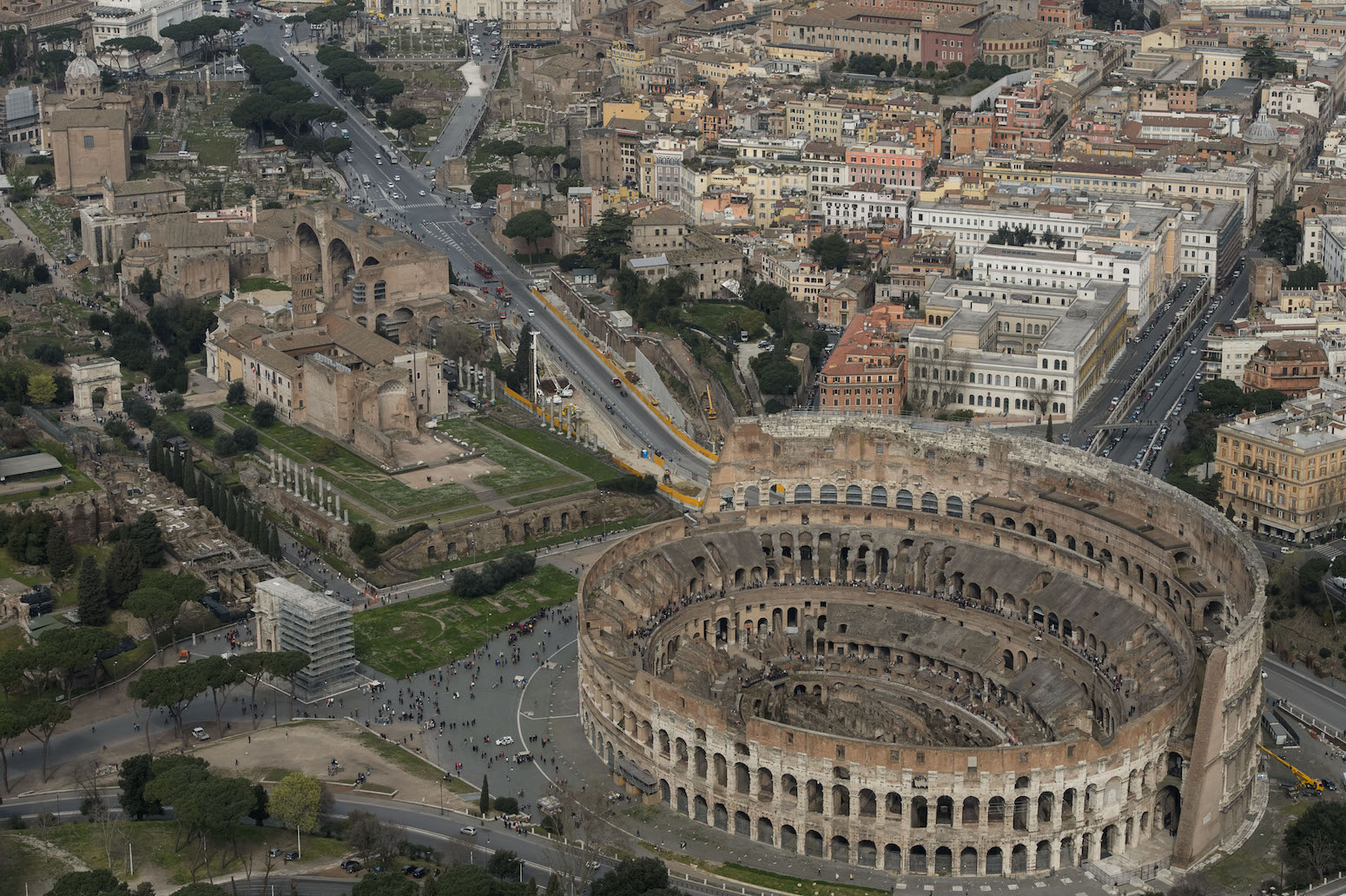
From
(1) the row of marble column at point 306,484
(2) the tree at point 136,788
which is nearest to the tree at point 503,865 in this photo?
(2) the tree at point 136,788

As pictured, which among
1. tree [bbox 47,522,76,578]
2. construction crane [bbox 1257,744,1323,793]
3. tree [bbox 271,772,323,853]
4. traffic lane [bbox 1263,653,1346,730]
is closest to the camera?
tree [bbox 271,772,323,853]

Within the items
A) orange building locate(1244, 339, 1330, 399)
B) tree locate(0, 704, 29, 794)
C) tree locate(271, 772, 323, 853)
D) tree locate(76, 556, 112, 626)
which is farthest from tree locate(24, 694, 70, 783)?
orange building locate(1244, 339, 1330, 399)

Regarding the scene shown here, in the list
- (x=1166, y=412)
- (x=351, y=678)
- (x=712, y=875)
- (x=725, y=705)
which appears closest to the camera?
(x=712, y=875)

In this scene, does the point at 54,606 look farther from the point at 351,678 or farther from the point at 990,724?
the point at 990,724

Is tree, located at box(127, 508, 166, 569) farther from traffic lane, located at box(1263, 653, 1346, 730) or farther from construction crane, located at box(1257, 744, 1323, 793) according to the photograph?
construction crane, located at box(1257, 744, 1323, 793)

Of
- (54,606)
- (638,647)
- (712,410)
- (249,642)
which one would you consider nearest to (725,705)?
(638,647)

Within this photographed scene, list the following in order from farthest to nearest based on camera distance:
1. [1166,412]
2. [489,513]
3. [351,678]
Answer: [1166,412] < [489,513] < [351,678]

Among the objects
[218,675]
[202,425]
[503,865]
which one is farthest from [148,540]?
[503,865]
